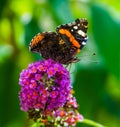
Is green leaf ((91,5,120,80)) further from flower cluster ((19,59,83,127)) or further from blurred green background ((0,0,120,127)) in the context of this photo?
flower cluster ((19,59,83,127))

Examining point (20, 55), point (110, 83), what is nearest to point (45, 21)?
point (20, 55)

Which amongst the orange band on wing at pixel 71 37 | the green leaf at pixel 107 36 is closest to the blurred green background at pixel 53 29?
the green leaf at pixel 107 36

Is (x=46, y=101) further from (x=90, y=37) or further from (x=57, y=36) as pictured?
(x=90, y=37)

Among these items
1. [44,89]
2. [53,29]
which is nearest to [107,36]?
[53,29]

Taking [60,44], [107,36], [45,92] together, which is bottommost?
[45,92]

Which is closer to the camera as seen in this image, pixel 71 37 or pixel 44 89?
pixel 44 89

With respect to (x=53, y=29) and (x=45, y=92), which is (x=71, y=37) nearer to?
(x=45, y=92)

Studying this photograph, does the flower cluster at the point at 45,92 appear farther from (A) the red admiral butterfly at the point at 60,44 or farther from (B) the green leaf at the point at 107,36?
(B) the green leaf at the point at 107,36
